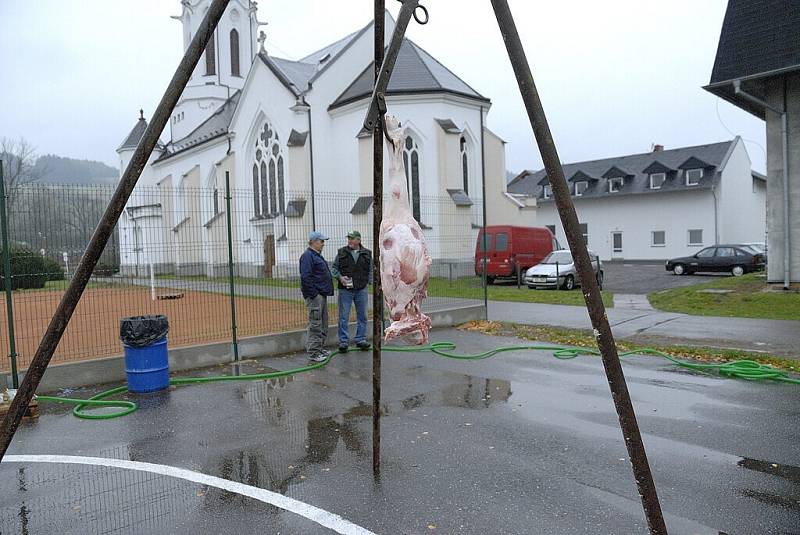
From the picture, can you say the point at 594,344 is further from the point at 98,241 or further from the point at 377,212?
the point at 98,241

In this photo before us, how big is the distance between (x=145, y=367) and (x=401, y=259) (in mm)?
4742

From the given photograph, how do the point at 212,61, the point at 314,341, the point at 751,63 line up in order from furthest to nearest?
1. the point at 212,61
2. the point at 751,63
3. the point at 314,341

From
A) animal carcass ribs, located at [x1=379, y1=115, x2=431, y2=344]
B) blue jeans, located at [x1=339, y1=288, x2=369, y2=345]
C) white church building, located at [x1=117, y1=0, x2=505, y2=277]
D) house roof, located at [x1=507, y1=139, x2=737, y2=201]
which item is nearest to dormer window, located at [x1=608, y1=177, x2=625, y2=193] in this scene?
house roof, located at [x1=507, y1=139, x2=737, y2=201]

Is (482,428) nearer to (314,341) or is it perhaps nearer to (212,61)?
(314,341)

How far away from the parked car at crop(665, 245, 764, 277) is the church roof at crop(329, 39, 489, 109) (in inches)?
508

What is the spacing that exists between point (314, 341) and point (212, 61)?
42.7 meters

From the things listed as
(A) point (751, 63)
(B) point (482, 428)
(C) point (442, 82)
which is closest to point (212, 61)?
(C) point (442, 82)

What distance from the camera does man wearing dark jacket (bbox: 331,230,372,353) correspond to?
10.0 metres

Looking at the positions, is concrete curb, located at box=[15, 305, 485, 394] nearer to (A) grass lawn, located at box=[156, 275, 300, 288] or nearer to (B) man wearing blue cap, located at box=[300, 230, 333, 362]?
(B) man wearing blue cap, located at box=[300, 230, 333, 362]

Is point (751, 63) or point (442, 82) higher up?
point (442, 82)

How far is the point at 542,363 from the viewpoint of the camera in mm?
8953

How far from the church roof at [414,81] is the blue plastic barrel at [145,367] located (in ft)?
73.9

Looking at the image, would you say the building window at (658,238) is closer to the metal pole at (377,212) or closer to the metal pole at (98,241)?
the metal pole at (377,212)

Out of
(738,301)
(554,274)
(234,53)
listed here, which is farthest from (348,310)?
(234,53)
